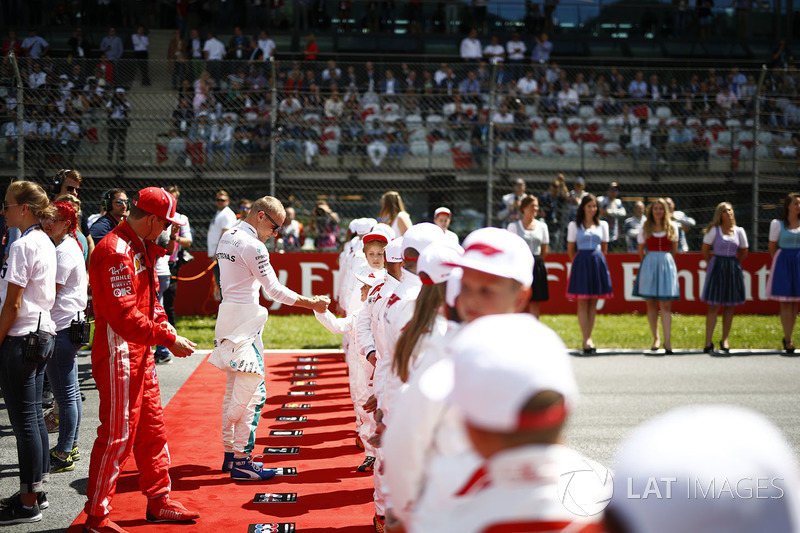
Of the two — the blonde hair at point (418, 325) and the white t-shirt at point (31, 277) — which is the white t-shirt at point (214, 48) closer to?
the white t-shirt at point (31, 277)

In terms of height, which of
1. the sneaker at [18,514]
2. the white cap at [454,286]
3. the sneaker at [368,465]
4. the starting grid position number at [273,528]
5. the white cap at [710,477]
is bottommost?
the sneaker at [368,465]

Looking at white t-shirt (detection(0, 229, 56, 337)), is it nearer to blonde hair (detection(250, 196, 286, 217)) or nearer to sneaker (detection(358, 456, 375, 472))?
blonde hair (detection(250, 196, 286, 217))

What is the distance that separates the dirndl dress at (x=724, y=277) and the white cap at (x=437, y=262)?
9.21 m

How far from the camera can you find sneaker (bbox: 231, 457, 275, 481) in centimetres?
569

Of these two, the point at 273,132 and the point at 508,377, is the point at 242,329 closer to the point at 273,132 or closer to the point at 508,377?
the point at 508,377

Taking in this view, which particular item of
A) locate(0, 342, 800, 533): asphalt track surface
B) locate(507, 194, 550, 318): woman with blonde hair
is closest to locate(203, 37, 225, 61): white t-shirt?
locate(507, 194, 550, 318): woman with blonde hair

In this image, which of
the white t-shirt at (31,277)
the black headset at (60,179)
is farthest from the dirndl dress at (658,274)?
the white t-shirt at (31,277)

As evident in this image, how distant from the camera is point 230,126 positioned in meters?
16.2

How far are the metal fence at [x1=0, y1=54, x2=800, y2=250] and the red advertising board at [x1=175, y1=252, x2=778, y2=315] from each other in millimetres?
1115

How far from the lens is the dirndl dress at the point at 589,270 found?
37.9 feet

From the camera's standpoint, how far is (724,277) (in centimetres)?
1148

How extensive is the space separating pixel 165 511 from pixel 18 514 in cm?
90

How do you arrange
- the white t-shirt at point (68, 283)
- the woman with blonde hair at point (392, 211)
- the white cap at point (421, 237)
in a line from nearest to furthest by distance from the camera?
the white cap at point (421, 237)
the white t-shirt at point (68, 283)
the woman with blonde hair at point (392, 211)

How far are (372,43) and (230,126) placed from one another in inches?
353
